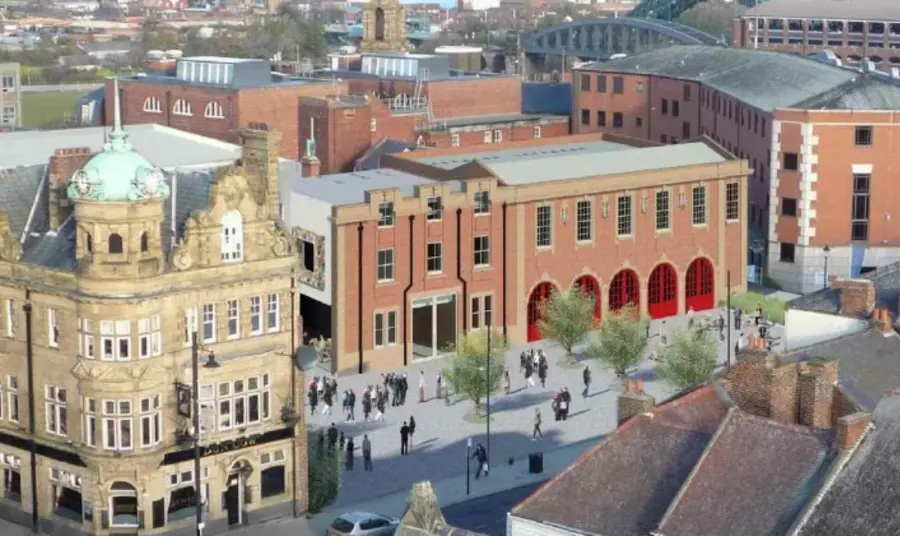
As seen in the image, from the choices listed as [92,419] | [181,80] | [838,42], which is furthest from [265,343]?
[838,42]

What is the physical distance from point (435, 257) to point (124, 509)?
30.0 metres

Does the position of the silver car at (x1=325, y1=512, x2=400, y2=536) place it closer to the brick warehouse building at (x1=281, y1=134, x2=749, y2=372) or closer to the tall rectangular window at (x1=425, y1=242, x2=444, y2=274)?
the brick warehouse building at (x1=281, y1=134, x2=749, y2=372)

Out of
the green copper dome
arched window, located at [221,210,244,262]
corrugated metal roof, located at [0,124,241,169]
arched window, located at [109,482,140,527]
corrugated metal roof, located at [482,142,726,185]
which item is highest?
the green copper dome

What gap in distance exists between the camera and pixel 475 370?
75.8 m

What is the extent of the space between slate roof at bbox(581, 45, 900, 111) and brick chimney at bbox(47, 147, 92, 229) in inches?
1856

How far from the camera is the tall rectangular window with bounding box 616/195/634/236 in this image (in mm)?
93688

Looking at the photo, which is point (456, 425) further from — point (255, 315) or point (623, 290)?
point (623, 290)

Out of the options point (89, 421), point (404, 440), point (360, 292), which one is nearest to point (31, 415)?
point (89, 421)

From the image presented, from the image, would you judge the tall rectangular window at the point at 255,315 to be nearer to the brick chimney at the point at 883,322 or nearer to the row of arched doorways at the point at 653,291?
the brick chimney at the point at 883,322

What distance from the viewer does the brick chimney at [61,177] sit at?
62906mm

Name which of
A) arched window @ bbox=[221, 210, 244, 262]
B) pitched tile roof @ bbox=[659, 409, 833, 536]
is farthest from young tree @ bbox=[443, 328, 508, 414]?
pitched tile roof @ bbox=[659, 409, 833, 536]

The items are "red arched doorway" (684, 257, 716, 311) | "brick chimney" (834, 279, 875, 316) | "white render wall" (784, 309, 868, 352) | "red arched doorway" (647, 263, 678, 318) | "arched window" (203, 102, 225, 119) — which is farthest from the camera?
"arched window" (203, 102, 225, 119)

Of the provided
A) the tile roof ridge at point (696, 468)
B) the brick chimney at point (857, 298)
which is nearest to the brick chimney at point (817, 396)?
the tile roof ridge at point (696, 468)

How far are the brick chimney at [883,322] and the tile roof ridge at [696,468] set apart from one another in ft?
34.9
